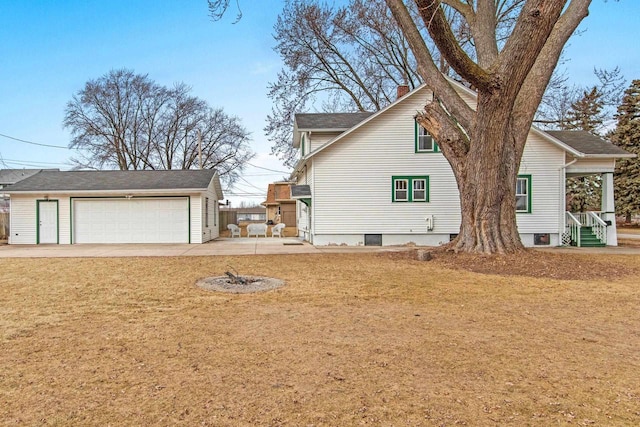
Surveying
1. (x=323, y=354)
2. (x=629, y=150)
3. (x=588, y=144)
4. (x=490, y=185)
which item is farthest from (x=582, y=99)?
(x=323, y=354)

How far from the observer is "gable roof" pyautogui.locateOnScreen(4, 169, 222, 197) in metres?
17.2

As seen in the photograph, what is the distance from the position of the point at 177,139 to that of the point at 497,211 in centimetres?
3165

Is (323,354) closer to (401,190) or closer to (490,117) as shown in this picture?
(490,117)

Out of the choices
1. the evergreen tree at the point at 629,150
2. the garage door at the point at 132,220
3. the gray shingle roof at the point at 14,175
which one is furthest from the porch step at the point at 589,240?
the gray shingle roof at the point at 14,175

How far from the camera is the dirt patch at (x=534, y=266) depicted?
8797mm

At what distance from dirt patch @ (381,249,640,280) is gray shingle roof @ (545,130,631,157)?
23.0 feet

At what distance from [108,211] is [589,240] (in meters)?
20.9

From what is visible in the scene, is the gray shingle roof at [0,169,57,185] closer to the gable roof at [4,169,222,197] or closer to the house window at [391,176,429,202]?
the gable roof at [4,169,222,197]

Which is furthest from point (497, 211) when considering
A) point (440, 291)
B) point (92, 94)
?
point (92, 94)

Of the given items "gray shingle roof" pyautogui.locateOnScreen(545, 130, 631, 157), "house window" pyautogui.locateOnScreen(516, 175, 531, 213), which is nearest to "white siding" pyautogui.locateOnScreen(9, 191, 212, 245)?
"house window" pyautogui.locateOnScreen(516, 175, 531, 213)

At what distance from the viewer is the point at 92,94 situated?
3403cm

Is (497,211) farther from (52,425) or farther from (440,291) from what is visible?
(52,425)

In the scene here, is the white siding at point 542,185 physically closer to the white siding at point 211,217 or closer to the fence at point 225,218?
the white siding at point 211,217

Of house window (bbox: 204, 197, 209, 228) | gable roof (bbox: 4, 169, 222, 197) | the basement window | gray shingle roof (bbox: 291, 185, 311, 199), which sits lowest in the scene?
the basement window
